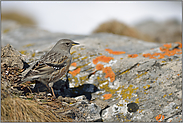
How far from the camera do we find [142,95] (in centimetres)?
514

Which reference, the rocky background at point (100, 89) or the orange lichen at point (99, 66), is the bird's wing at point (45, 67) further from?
the orange lichen at point (99, 66)

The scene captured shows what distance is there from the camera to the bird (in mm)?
4355

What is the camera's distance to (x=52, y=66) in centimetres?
452

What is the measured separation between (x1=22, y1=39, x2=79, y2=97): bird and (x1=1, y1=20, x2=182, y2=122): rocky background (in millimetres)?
515

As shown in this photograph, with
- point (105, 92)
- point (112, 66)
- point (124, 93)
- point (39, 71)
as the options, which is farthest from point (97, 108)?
point (39, 71)

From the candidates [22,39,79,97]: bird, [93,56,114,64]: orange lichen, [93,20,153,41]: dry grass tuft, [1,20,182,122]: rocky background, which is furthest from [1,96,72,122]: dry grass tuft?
[93,20,153,41]: dry grass tuft

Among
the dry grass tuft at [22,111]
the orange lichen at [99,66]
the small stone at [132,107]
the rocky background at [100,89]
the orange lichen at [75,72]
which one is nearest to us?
the dry grass tuft at [22,111]

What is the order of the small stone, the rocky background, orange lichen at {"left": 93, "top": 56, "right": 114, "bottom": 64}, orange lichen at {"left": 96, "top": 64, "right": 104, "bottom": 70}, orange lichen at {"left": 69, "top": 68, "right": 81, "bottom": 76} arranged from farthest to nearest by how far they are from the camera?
orange lichen at {"left": 93, "top": 56, "right": 114, "bottom": 64} → orange lichen at {"left": 96, "top": 64, "right": 104, "bottom": 70} → orange lichen at {"left": 69, "top": 68, "right": 81, "bottom": 76} → the small stone → the rocky background

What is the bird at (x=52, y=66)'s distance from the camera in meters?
4.36

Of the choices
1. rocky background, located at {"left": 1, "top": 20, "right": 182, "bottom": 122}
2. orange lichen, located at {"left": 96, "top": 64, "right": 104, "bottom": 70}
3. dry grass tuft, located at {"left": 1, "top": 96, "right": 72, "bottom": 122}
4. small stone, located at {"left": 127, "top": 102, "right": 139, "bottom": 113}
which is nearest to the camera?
dry grass tuft, located at {"left": 1, "top": 96, "right": 72, "bottom": 122}

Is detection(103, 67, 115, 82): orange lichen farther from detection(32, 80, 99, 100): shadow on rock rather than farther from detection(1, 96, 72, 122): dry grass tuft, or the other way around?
detection(1, 96, 72, 122): dry grass tuft

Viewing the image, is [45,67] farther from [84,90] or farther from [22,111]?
[84,90]

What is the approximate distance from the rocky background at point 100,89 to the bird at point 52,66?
51 cm

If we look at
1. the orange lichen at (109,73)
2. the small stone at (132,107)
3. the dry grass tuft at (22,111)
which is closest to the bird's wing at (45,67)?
the dry grass tuft at (22,111)
